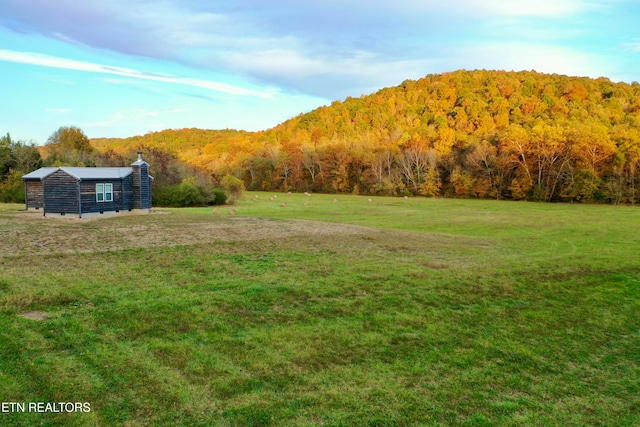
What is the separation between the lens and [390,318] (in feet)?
29.1

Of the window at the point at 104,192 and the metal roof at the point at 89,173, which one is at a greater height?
the metal roof at the point at 89,173

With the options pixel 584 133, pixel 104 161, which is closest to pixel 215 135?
pixel 104 161

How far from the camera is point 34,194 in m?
30.9

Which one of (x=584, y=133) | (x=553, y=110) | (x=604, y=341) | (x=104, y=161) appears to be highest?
(x=553, y=110)

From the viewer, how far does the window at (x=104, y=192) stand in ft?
91.1

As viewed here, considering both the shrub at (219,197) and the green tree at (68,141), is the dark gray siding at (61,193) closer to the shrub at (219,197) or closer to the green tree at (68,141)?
the shrub at (219,197)

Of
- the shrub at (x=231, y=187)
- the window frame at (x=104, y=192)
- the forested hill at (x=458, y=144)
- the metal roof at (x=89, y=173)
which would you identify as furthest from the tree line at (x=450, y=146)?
the window frame at (x=104, y=192)

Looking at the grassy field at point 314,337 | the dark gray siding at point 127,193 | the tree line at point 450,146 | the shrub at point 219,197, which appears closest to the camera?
the grassy field at point 314,337

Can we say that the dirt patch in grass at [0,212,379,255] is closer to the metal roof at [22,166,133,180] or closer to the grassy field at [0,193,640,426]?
the grassy field at [0,193,640,426]

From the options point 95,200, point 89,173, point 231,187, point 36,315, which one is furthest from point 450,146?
point 36,315

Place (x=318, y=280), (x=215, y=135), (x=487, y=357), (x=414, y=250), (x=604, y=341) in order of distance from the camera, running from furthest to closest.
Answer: (x=215, y=135) → (x=414, y=250) → (x=318, y=280) → (x=604, y=341) → (x=487, y=357)

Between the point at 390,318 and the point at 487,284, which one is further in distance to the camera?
the point at 487,284

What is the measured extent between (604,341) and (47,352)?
9362 millimetres

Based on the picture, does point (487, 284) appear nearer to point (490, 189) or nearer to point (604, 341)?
point (604, 341)
